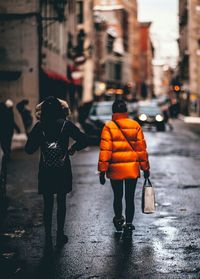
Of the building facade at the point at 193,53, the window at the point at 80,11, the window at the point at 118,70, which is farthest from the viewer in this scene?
the window at the point at 118,70

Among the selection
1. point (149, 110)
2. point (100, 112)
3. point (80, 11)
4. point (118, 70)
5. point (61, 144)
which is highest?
point (80, 11)

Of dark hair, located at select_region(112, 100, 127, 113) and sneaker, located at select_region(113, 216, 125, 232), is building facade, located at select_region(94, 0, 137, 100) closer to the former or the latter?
dark hair, located at select_region(112, 100, 127, 113)

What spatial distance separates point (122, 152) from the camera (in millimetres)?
8594

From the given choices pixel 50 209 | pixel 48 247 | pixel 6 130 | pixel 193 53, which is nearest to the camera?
pixel 48 247

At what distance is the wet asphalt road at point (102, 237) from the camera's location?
6727 mm

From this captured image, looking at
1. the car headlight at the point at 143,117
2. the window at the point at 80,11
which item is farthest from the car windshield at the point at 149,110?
the window at the point at 80,11

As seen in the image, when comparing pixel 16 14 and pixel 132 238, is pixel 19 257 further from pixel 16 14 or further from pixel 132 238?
pixel 16 14

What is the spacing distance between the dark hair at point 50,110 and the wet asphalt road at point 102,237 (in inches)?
55.4

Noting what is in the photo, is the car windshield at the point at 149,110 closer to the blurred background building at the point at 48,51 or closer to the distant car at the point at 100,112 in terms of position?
the blurred background building at the point at 48,51

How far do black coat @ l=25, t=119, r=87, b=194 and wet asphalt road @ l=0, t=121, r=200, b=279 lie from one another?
0.66 meters

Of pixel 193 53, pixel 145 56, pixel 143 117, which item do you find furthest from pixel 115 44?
pixel 143 117

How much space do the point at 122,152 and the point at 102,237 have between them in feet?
3.36

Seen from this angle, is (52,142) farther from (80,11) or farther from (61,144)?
(80,11)

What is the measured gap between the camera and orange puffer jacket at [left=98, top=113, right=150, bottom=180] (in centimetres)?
852
